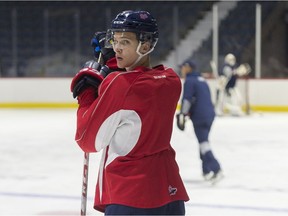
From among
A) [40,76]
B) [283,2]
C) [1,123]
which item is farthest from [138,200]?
[283,2]

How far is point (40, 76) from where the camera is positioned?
610 inches

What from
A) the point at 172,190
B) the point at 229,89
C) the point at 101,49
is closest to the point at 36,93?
the point at 229,89

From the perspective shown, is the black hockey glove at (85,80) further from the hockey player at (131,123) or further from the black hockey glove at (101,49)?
the black hockey glove at (101,49)

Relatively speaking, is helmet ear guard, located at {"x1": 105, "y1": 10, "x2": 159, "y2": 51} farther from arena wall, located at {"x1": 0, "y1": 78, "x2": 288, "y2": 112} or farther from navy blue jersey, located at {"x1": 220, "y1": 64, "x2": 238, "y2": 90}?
arena wall, located at {"x1": 0, "y1": 78, "x2": 288, "y2": 112}

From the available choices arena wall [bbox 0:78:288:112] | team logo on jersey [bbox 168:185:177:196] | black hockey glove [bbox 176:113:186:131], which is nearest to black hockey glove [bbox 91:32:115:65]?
team logo on jersey [bbox 168:185:177:196]

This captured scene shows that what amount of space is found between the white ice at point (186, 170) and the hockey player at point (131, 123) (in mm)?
2414

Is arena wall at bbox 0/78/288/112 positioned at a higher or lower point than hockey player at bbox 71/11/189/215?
lower

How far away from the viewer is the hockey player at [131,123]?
1.92 m

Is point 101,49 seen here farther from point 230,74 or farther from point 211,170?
point 230,74

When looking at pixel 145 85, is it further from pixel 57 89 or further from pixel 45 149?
pixel 57 89

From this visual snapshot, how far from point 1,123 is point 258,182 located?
20.5ft

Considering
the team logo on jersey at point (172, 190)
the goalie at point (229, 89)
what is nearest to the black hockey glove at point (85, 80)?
the team logo on jersey at point (172, 190)

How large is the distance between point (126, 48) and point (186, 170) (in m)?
4.34

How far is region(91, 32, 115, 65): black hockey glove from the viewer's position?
7.13ft
